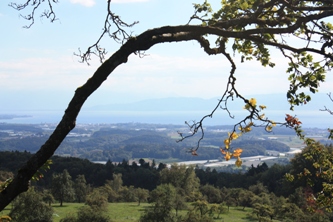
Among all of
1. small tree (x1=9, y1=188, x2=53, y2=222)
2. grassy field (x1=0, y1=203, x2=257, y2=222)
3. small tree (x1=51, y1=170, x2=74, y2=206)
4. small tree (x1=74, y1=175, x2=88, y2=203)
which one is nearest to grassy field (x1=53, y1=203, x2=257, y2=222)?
grassy field (x1=0, y1=203, x2=257, y2=222)

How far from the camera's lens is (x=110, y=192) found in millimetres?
57219

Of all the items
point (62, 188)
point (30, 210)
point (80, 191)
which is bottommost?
point (80, 191)

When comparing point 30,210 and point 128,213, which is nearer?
point 30,210

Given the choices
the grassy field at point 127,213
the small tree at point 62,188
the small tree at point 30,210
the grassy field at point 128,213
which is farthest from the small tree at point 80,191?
the small tree at point 30,210

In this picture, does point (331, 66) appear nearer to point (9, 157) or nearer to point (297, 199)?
point (297, 199)

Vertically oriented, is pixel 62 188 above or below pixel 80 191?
above

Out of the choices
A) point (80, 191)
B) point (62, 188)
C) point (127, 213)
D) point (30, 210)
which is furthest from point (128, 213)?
point (80, 191)

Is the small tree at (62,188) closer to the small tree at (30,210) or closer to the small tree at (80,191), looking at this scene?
the small tree at (80,191)

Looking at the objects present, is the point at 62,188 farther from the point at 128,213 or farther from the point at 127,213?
the point at 128,213

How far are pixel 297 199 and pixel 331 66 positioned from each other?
1680 inches

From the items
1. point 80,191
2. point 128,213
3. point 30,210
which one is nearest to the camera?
point 30,210

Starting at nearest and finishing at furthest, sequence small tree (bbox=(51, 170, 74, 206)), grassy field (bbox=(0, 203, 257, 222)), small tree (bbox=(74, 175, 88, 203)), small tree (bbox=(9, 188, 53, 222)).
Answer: small tree (bbox=(9, 188, 53, 222))
grassy field (bbox=(0, 203, 257, 222))
small tree (bbox=(51, 170, 74, 206))
small tree (bbox=(74, 175, 88, 203))

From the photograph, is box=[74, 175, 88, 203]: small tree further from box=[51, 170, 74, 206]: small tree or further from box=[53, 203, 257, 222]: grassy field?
box=[53, 203, 257, 222]: grassy field

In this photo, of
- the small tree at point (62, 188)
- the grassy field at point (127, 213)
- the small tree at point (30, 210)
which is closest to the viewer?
the small tree at point (30, 210)
